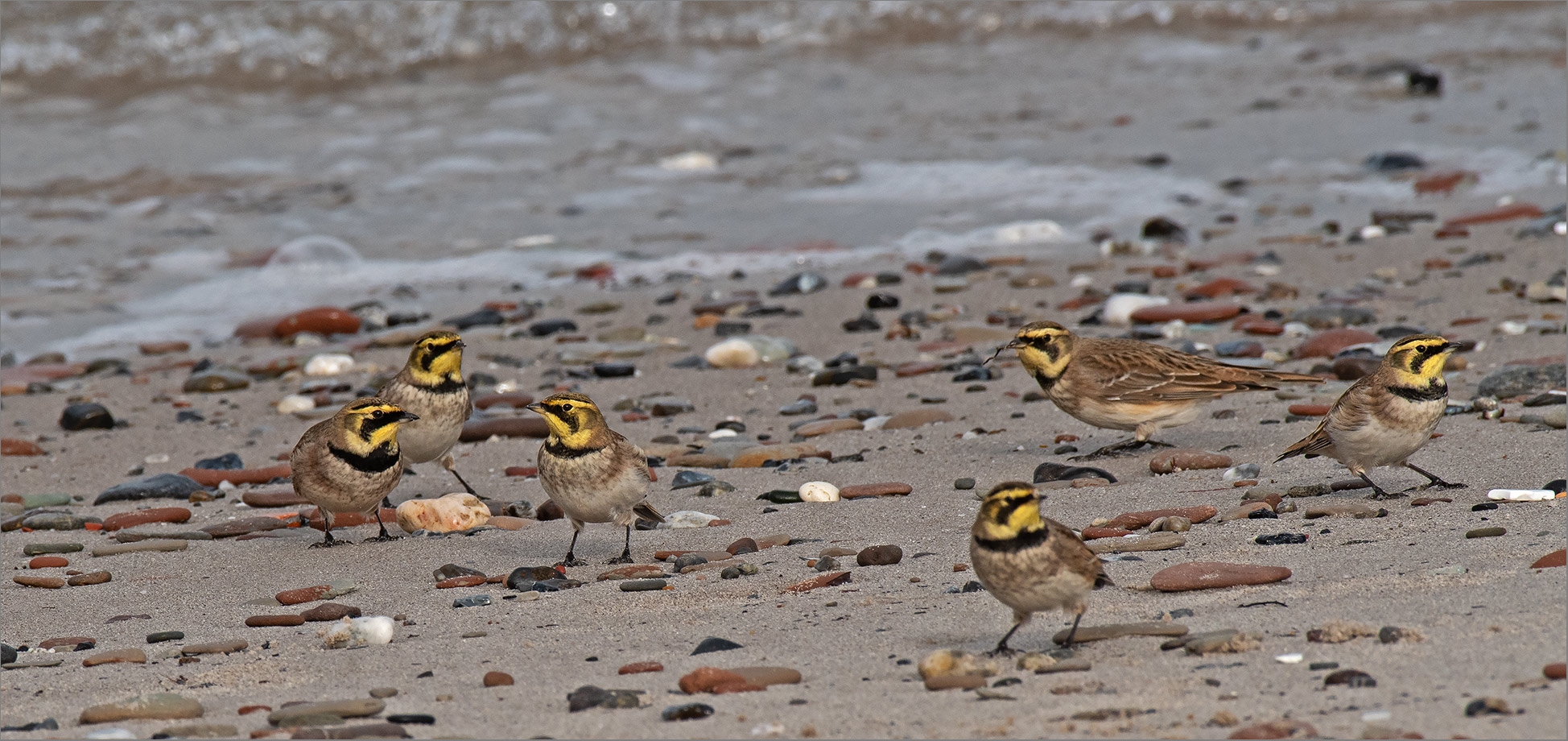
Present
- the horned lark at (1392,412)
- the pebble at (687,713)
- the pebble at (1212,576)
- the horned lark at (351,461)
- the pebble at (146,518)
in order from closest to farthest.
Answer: the pebble at (687,713)
the pebble at (1212,576)
the horned lark at (1392,412)
the horned lark at (351,461)
the pebble at (146,518)

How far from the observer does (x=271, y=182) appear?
17.9 m

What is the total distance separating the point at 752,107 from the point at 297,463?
48.3 ft

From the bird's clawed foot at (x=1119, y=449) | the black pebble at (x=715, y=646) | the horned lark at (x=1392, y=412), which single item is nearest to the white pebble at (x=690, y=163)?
the bird's clawed foot at (x=1119, y=449)

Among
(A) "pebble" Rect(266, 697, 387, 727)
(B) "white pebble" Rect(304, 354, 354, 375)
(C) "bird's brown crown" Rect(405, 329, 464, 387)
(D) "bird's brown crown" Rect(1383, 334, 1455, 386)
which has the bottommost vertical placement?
(A) "pebble" Rect(266, 697, 387, 727)

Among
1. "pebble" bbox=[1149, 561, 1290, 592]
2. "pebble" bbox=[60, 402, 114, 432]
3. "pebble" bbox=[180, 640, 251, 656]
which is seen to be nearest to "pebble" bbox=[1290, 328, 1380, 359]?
"pebble" bbox=[1149, 561, 1290, 592]

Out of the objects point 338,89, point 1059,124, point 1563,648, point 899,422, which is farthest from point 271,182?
point 1563,648

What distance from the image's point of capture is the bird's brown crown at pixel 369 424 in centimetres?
675

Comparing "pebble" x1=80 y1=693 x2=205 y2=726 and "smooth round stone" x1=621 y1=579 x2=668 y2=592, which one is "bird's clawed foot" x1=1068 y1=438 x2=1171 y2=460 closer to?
"smooth round stone" x1=621 y1=579 x2=668 y2=592

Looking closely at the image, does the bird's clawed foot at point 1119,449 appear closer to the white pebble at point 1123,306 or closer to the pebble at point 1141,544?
the pebble at point 1141,544

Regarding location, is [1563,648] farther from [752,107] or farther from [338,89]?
[338,89]

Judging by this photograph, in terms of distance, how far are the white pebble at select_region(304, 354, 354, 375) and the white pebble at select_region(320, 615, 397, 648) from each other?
18.5ft

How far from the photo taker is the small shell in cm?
696

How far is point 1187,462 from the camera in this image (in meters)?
7.15

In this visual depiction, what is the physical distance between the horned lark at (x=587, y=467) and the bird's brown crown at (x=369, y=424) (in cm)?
84
